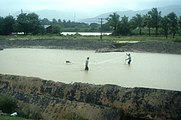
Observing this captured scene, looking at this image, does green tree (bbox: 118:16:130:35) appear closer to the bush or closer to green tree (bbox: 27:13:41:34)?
green tree (bbox: 27:13:41:34)

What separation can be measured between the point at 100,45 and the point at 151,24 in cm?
2284

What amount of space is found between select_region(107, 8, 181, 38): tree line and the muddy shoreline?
18.1 m

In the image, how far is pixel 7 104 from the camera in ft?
34.6

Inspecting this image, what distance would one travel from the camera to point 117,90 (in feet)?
34.9

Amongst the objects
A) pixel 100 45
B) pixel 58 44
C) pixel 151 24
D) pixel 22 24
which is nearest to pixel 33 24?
pixel 22 24

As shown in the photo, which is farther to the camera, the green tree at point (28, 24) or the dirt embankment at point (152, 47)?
the green tree at point (28, 24)

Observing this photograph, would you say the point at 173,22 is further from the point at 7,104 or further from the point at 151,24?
the point at 7,104

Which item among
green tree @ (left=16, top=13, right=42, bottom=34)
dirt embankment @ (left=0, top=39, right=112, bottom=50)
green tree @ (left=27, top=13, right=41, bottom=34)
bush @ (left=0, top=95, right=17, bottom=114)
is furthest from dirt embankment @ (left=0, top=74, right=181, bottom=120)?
green tree @ (left=27, top=13, right=41, bottom=34)

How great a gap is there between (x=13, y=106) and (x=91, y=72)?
1755 centimetres

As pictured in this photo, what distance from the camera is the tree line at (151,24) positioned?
6919 cm

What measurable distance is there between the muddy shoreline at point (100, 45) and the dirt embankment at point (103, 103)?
3876 centimetres

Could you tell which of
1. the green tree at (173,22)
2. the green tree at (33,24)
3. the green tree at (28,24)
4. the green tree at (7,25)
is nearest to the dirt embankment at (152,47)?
the green tree at (173,22)

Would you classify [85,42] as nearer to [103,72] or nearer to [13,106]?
[103,72]

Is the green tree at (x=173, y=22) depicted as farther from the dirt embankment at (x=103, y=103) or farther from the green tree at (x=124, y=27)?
the dirt embankment at (x=103, y=103)
